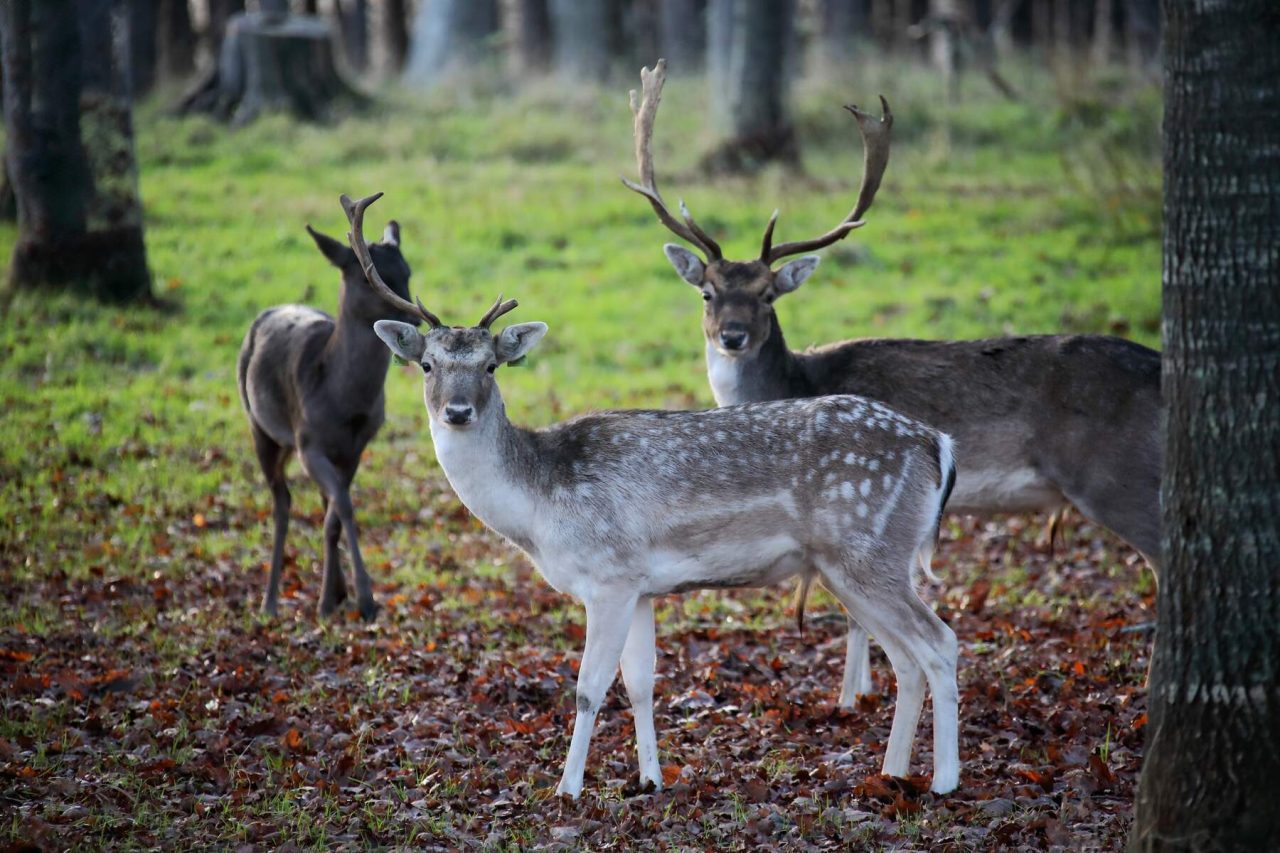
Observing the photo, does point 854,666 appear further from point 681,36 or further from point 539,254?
point 681,36

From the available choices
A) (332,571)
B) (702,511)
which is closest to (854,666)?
(702,511)

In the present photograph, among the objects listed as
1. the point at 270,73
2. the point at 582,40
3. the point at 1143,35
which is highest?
the point at 582,40

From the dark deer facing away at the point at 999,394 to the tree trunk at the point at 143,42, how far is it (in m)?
19.4

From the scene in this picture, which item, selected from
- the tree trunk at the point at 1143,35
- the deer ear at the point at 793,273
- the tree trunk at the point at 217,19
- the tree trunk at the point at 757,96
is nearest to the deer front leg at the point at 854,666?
the deer ear at the point at 793,273

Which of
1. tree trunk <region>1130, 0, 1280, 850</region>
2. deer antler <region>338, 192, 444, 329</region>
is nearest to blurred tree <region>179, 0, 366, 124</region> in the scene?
deer antler <region>338, 192, 444, 329</region>

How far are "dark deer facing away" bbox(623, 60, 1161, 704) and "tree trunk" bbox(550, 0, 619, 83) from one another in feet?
56.0

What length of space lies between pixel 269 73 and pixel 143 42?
20.5 ft

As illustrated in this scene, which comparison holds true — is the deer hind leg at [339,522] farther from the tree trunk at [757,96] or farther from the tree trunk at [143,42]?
the tree trunk at [143,42]

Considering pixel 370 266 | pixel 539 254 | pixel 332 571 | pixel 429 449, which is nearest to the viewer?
pixel 370 266

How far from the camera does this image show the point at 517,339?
19.8ft

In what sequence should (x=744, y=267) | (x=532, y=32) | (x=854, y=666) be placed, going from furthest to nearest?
(x=532, y=32), (x=744, y=267), (x=854, y=666)

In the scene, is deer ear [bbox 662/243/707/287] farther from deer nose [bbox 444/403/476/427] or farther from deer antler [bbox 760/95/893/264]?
deer nose [bbox 444/403/476/427]

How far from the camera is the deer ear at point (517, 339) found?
6000 millimetres

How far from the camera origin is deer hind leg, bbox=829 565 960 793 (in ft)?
17.8
